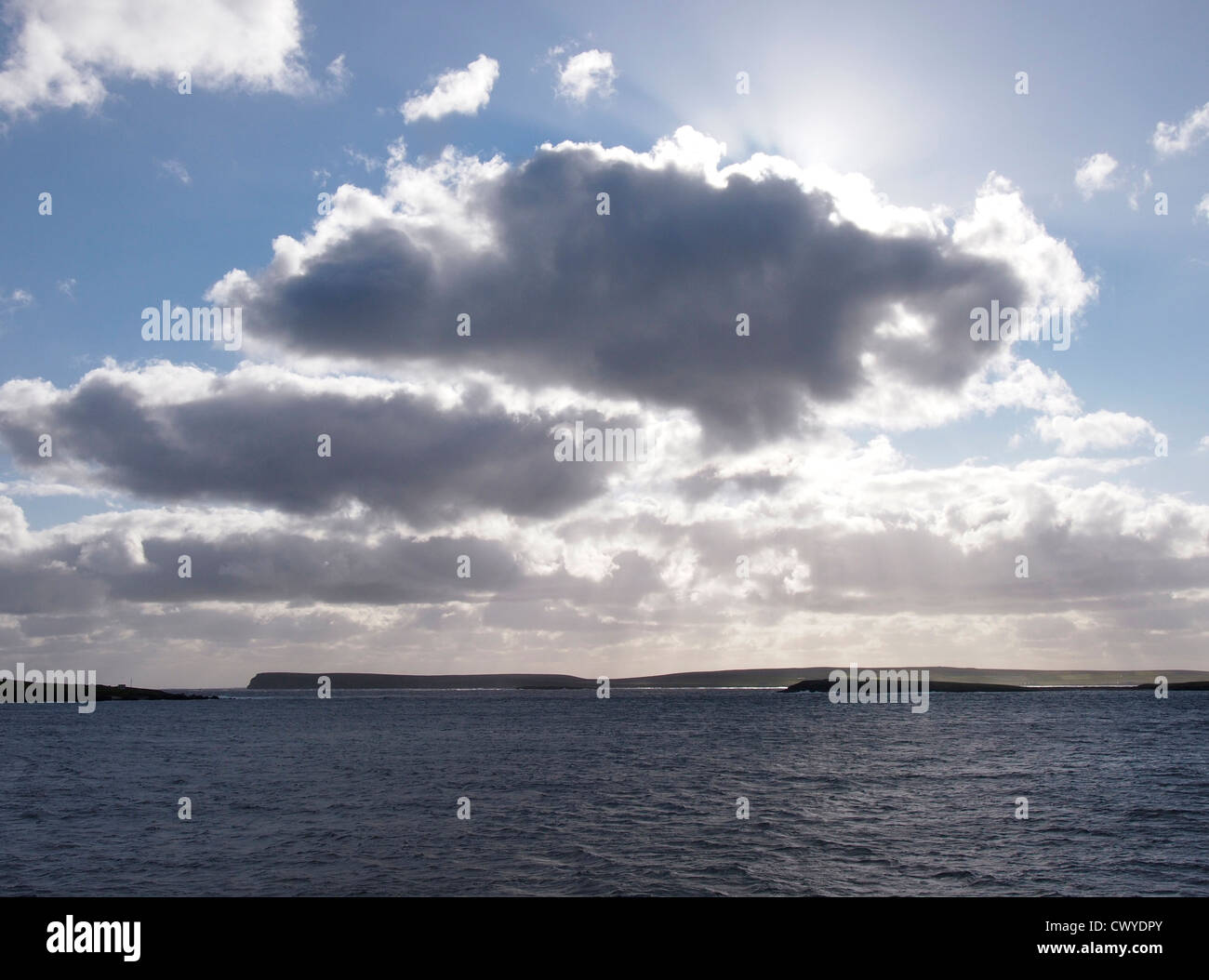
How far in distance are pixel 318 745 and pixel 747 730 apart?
58521 mm

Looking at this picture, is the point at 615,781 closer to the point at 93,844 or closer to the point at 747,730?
the point at 93,844

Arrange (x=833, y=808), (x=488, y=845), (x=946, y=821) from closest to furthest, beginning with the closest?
(x=488, y=845) → (x=946, y=821) → (x=833, y=808)

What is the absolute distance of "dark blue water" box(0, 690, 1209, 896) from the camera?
31.5 m

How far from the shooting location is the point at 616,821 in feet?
142

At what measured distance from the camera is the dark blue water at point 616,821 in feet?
103

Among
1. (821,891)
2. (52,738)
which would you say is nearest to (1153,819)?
(821,891)

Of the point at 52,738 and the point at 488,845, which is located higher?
the point at 488,845

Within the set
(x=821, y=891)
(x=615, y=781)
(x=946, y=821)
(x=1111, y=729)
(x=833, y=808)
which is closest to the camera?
(x=821, y=891)

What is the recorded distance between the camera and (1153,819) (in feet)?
144
